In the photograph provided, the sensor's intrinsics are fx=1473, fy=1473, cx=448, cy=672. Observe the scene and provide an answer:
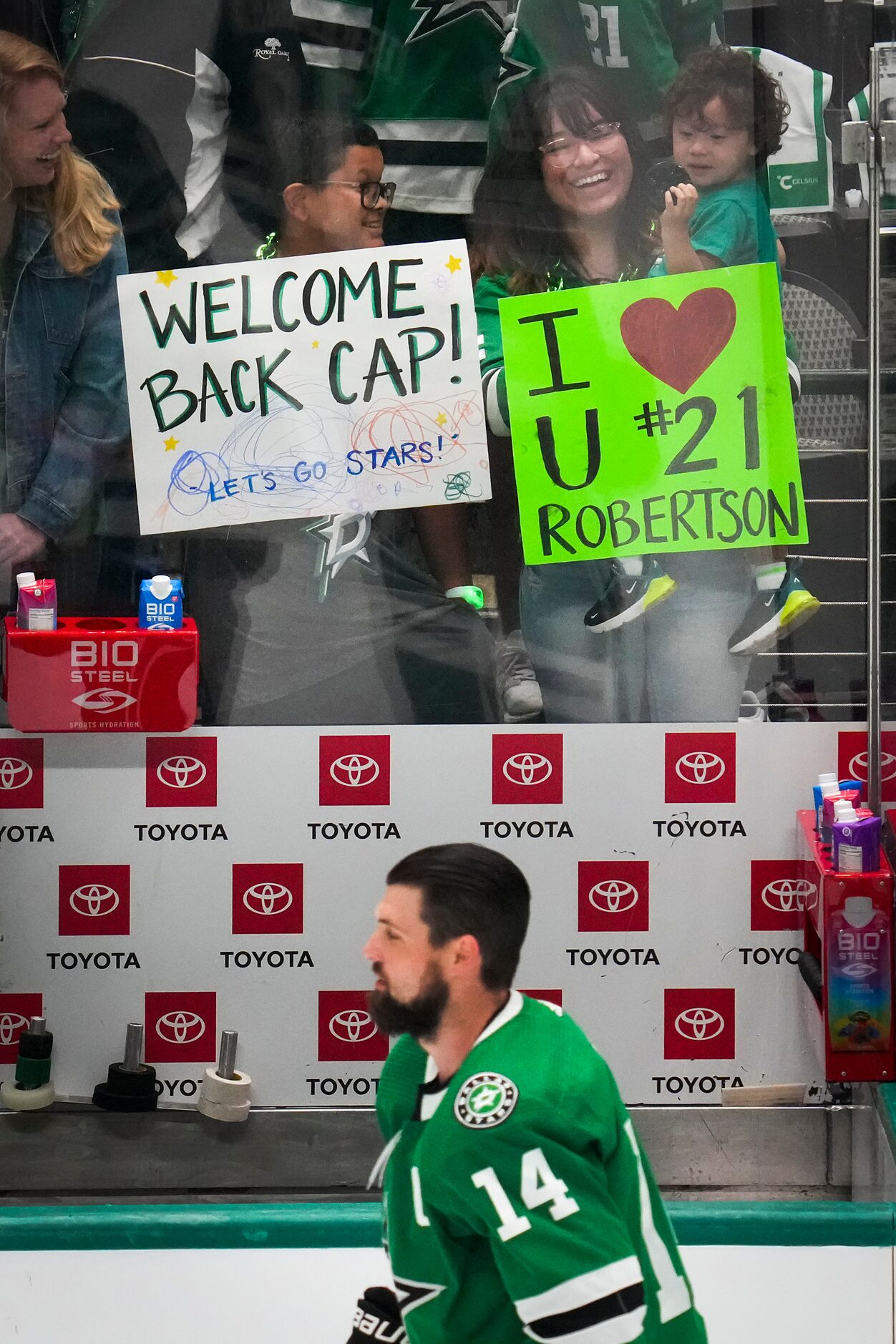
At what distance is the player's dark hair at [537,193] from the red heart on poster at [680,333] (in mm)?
74

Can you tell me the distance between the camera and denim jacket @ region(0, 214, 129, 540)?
2.13 m

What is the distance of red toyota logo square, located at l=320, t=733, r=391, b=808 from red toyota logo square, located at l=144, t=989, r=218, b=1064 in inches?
13.9

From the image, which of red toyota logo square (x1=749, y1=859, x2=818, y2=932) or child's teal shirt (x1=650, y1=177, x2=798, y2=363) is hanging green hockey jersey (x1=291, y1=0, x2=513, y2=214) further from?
red toyota logo square (x1=749, y1=859, x2=818, y2=932)

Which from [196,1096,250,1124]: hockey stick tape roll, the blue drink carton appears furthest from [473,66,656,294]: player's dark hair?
[196,1096,250,1124]: hockey stick tape roll

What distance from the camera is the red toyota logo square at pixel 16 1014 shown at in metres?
2.21

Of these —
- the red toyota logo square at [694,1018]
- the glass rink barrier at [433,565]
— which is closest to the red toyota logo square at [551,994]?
the glass rink barrier at [433,565]

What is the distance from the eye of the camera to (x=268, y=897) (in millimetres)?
2207

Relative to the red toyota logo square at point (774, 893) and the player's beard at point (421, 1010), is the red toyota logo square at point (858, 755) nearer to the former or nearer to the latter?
the red toyota logo square at point (774, 893)

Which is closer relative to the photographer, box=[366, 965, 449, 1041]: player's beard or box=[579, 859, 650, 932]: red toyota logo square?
box=[366, 965, 449, 1041]: player's beard

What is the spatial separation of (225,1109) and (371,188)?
1.37 metres

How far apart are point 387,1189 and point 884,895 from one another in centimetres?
90

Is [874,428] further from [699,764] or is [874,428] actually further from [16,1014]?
[16,1014]

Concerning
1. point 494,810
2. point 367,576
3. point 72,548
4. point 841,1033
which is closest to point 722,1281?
point 841,1033

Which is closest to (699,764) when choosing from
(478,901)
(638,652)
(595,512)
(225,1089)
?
(638,652)
